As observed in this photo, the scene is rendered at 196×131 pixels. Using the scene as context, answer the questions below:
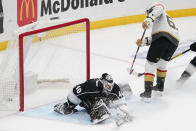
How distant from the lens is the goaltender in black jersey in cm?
350

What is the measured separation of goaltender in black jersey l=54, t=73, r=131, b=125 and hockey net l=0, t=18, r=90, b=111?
0.34 metres

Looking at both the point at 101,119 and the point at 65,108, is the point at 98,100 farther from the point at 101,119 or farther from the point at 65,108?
the point at 65,108

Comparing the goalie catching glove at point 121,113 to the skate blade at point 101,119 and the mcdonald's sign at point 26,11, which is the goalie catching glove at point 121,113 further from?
the mcdonald's sign at point 26,11

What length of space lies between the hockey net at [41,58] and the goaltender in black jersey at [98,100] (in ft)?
1.11

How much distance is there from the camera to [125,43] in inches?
240

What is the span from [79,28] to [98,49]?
176cm

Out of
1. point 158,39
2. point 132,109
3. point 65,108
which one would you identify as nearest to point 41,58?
point 65,108

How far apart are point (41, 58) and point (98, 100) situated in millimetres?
619

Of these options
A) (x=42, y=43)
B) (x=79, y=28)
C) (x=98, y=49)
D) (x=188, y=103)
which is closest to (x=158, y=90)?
(x=188, y=103)

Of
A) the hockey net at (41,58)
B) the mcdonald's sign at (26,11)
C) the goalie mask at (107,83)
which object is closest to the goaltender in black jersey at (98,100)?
the goalie mask at (107,83)

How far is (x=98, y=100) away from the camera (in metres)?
3.59

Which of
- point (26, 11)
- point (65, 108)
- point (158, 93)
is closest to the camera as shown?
point (65, 108)

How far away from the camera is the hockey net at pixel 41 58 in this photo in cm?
365

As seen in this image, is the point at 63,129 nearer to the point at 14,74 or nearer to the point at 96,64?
the point at 14,74
